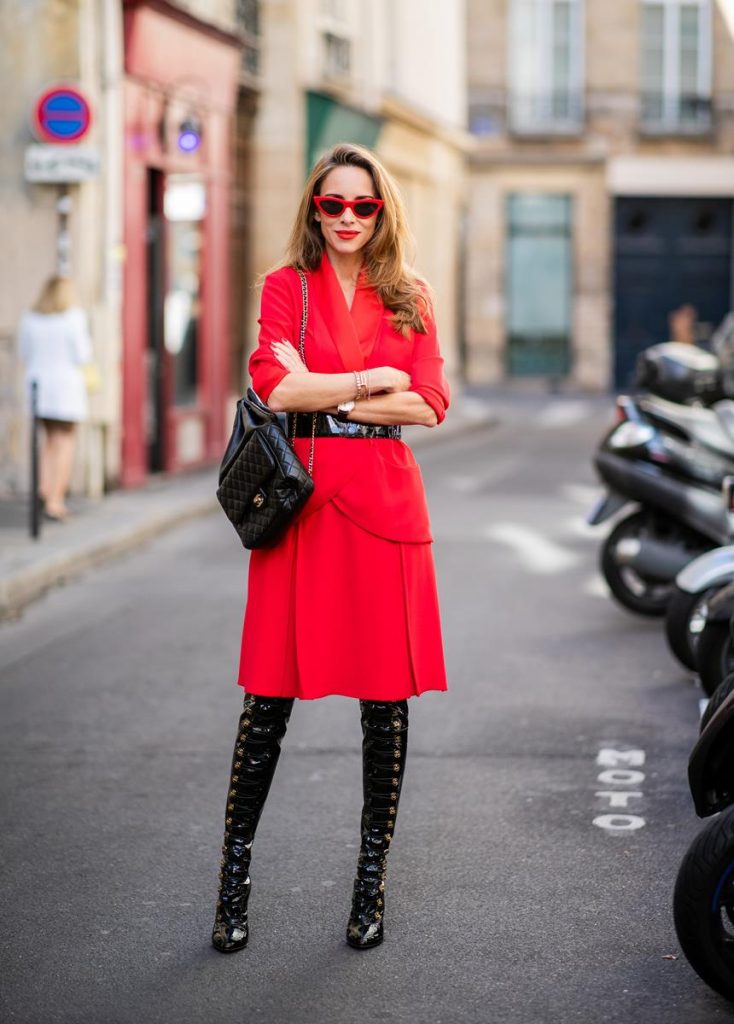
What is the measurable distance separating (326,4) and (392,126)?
3.90 metres

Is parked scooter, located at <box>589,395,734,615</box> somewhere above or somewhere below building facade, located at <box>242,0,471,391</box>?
below

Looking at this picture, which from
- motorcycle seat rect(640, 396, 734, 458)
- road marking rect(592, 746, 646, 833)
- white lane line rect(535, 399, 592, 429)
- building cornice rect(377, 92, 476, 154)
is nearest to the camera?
road marking rect(592, 746, 646, 833)

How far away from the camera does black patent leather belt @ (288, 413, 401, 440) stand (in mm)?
4234

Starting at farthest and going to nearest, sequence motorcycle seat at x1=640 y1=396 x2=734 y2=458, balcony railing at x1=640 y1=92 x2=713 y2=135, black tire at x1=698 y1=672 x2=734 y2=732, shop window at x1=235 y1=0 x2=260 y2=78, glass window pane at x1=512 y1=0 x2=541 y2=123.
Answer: balcony railing at x1=640 y1=92 x2=713 y2=135 < glass window pane at x1=512 y1=0 x2=541 y2=123 < shop window at x1=235 y1=0 x2=260 y2=78 < motorcycle seat at x1=640 y1=396 x2=734 y2=458 < black tire at x1=698 y1=672 x2=734 y2=732

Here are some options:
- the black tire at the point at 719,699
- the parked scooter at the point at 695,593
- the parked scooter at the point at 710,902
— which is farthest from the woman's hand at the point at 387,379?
the parked scooter at the point at 695,593

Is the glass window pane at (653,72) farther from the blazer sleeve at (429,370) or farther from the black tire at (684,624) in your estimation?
the blazer sleeve at (429,370)

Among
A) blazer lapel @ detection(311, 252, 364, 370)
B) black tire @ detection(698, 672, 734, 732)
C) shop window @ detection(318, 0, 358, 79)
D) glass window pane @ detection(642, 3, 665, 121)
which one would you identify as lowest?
black tire @ detection(698, 672, 734, 732)

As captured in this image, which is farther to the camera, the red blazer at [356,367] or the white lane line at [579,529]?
the white lane line at [579,529]

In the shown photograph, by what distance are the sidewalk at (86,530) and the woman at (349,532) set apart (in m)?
5.16

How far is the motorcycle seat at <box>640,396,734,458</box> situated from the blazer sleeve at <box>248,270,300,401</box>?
439 cm

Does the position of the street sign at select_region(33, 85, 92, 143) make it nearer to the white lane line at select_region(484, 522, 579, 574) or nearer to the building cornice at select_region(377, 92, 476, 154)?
the white lane line at select_region(484, 522, 579, 574)

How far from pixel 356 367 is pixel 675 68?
34268mm

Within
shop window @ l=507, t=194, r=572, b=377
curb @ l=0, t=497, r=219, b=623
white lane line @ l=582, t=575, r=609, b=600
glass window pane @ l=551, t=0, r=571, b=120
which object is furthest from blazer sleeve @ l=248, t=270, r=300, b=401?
glass window pane @ l=551, t=0, r=571, b=120

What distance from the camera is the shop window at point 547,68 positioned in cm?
3653
